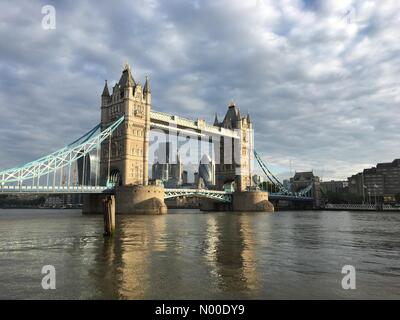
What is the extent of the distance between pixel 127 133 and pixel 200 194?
2262cm

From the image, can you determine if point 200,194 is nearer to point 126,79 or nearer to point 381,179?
point 126,79

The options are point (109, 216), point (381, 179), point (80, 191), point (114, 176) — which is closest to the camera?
point (109, 216)

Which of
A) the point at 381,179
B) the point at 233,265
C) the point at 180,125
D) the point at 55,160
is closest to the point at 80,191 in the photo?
the point at 55,160

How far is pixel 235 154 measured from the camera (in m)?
115

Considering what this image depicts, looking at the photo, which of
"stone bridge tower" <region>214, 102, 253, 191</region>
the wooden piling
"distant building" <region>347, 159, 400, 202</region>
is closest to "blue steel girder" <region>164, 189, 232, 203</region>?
"stone bridge tower" <region>214, 102, 253, 191</region>

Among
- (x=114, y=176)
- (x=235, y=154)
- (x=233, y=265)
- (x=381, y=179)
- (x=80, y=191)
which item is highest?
(x=235, y=154)

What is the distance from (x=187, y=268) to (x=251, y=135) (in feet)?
359

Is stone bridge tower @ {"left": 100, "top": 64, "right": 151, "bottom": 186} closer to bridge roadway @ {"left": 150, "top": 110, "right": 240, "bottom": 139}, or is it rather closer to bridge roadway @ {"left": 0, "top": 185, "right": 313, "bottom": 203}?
bridge roadway @ {"left": 150, "top": 110, "right": 240, "bottom": 139}

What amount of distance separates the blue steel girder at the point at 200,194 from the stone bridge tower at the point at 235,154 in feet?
46.9

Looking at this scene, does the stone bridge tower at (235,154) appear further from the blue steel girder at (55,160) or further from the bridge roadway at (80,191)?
the blue steel girder at (55,160)

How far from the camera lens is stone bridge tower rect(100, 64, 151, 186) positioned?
245 feet

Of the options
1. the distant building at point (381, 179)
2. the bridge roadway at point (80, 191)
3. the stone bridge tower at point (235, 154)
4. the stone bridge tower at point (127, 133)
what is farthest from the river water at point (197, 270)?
the distant building at point (381, 179)
